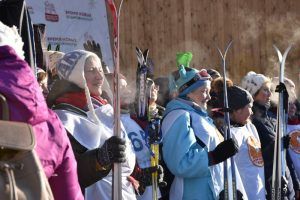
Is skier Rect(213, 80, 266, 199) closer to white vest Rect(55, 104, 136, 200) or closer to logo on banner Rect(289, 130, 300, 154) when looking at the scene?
logo on banner Rect(289, 130, 300, 154)

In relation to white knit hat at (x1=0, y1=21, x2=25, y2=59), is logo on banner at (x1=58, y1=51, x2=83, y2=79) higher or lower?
lower

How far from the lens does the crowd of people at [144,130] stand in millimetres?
2623

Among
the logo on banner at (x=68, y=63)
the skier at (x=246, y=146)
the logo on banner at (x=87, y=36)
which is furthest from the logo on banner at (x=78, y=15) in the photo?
the logo on banner at (x=68, y=63)

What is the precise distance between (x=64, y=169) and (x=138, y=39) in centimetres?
847

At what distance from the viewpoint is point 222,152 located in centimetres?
529

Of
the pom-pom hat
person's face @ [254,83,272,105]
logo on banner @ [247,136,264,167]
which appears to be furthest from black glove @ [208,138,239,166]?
person's face @ [254,83,272,105]

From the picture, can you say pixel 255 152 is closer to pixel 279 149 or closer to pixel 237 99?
pixel 279 149

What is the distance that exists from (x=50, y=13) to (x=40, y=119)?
6447 mm

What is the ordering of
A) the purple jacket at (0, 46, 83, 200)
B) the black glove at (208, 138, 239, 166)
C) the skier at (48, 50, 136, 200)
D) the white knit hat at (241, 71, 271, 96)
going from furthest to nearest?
the white knit hat at (241, 71, 271, 96) < the black glove at (208, 138, 239, 166) < the skier at (48, 50, 136, 200) < the purple jacket at (0, 46, 83, 200)

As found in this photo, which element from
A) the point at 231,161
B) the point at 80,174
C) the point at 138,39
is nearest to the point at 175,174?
the point at 231,161

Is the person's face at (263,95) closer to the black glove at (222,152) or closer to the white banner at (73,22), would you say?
the black glove at (222,152)

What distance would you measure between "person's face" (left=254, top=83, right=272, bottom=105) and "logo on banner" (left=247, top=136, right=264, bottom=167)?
0.92 metres

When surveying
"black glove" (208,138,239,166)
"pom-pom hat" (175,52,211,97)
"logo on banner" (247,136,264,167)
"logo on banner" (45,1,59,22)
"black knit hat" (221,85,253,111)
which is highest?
"logo on banner" (45,1,59,22)

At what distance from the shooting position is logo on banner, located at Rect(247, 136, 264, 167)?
6004mm
